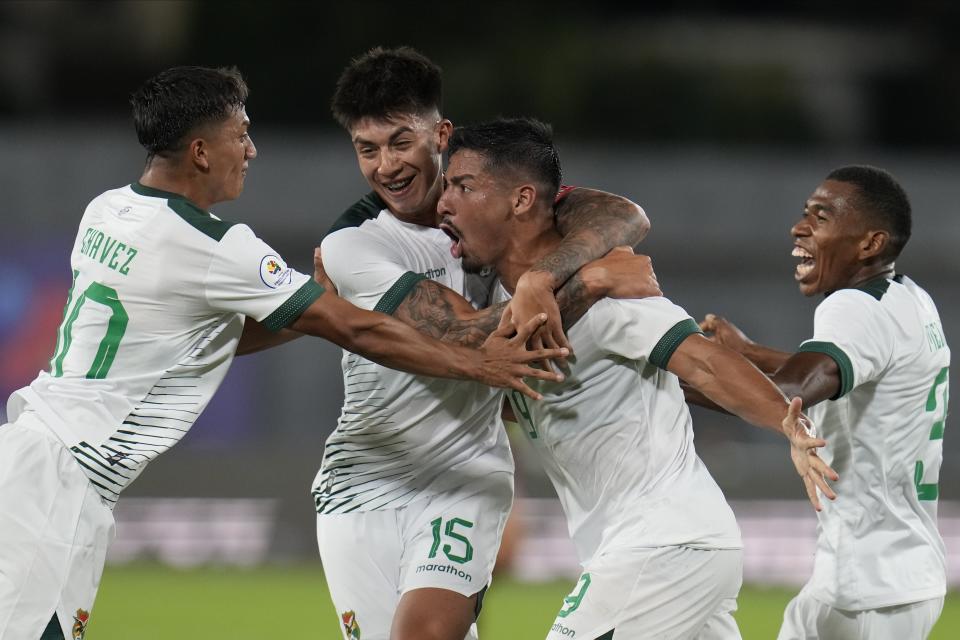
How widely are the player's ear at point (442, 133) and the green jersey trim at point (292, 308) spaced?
977mm

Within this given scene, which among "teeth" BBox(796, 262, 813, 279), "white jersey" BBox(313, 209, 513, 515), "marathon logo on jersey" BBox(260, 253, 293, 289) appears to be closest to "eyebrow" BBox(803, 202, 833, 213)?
"teeth" BBox(796, 262, 813, 279)

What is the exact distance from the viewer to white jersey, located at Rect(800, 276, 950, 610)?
4.68m

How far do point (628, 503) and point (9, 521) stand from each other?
2.05 metres

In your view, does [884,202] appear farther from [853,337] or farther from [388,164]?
[388,164]

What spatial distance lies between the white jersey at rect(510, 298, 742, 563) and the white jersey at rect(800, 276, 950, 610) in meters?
0.73

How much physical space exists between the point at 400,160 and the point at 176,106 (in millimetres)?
882

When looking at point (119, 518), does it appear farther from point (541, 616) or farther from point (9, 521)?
point (9, 521)

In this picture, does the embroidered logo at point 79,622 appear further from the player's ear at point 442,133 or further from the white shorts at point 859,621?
the white shorts at point 859,621

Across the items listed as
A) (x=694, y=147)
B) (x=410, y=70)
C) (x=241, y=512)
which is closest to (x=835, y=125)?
(x=694, y=147)

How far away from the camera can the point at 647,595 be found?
4031 mm

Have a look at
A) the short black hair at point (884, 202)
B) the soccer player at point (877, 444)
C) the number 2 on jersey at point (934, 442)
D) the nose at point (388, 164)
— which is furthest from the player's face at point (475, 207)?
the number 2 on jersey at point (934, 442)

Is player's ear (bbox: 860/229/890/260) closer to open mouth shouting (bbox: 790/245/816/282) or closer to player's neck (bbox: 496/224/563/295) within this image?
open mouth shouting (bbox: 790/245/816/282)

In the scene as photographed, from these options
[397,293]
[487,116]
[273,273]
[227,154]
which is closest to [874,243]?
[397,293]

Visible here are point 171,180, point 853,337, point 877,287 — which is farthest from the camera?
point 877,287
